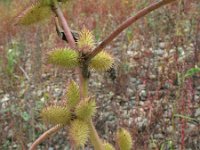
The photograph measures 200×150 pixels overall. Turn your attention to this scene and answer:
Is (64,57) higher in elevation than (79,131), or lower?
higher

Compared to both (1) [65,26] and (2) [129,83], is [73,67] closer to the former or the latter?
(1) [65,26]

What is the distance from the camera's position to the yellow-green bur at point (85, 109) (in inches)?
29.4

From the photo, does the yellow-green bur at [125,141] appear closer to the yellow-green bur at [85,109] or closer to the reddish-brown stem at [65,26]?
the yellow-green bur at [85,109]

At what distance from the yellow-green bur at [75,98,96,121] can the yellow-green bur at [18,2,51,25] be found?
19 cm

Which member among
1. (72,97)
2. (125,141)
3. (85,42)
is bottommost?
(125,141)

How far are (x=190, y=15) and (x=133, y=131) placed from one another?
7.08ft

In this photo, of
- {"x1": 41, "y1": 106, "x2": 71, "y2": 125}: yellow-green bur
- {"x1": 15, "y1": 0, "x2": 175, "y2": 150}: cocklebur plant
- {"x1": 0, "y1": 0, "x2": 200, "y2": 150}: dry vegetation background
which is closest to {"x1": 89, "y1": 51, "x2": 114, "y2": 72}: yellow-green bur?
{"x1": 15, "y1": 0, "x2": 175, "y2": 150}: cocklebur plant

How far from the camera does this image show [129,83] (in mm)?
3746

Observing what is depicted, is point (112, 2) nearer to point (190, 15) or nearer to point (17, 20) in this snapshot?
point (190, 15)

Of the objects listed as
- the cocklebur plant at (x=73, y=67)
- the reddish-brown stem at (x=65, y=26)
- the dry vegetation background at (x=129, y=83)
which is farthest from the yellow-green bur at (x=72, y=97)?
the dry vegetation background at (x=129, y=83)

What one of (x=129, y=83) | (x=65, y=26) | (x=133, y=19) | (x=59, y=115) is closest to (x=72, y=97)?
(x=59, y=115)

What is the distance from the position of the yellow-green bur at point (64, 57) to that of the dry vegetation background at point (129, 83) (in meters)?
1.60

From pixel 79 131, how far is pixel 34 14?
0.81ft

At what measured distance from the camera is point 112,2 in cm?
564
